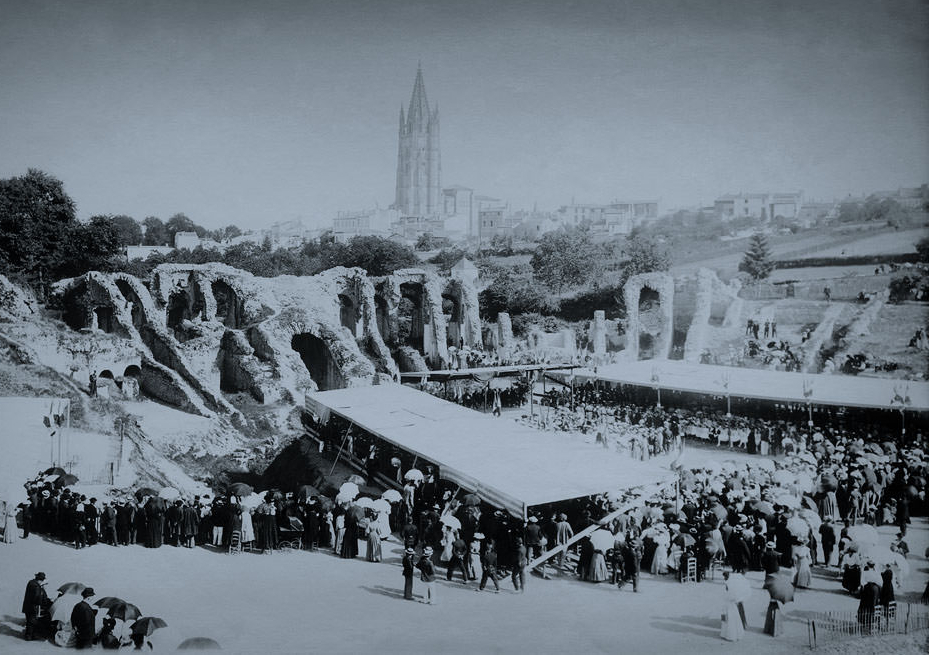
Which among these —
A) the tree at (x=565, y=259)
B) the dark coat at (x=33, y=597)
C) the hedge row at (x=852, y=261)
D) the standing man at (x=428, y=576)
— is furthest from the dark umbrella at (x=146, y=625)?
the hedge row at (x=852, y=261)

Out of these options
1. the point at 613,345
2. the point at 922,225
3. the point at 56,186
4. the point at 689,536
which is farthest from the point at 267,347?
the point at 922,225

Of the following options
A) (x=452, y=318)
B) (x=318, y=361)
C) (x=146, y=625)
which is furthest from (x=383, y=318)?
(x=146, y=625)

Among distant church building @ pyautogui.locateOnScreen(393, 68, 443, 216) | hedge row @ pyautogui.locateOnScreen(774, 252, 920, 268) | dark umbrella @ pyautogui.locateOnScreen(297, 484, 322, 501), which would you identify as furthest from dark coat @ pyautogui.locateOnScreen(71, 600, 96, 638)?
hedge row @ pyautogui.locateOnScreen(774, 252, 920, 268)

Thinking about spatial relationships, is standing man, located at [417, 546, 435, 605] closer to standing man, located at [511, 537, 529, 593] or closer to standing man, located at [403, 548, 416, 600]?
standing man, located at [403, 548, 416, 600]

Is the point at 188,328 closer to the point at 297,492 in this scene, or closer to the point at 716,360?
the point at 297,492

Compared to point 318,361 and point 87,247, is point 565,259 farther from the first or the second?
point 87,247

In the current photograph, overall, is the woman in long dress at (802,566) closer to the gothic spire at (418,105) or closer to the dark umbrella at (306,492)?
the dark umbrella at (306,492)
